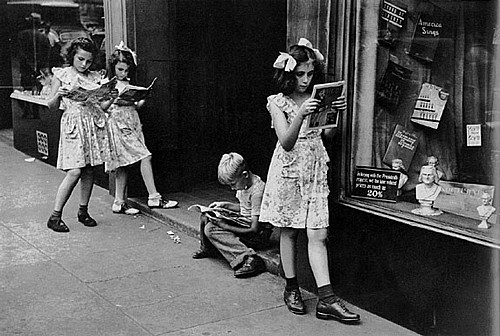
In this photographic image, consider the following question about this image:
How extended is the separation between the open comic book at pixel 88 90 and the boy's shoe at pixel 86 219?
1186 millimetres

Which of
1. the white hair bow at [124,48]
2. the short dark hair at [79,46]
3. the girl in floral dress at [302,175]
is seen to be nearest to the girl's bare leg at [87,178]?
the short dark hair at [79,46]

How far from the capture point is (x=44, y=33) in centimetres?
1085

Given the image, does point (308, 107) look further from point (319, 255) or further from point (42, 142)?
point (42, 142)

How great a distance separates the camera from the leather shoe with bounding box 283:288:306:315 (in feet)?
15.7

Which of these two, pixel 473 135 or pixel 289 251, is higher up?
pixel 473 135

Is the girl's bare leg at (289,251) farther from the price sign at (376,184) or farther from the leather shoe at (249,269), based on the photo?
the leather shoe at (249,269)

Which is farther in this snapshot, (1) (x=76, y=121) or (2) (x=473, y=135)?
(1) (x=76, y=121)

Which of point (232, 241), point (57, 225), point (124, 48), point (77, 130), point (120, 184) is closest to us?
point (232, 241)

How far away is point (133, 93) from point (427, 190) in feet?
11.5

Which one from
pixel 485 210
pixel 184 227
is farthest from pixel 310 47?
pixel 184 227

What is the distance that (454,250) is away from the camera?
4.16 meters

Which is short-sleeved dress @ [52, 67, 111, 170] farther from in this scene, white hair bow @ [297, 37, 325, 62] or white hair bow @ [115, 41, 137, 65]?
white hair bow @ [297, 37, 325, 62]

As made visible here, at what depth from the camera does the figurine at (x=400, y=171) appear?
489 centimetres

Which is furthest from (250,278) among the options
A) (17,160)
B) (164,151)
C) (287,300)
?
(17,160)
